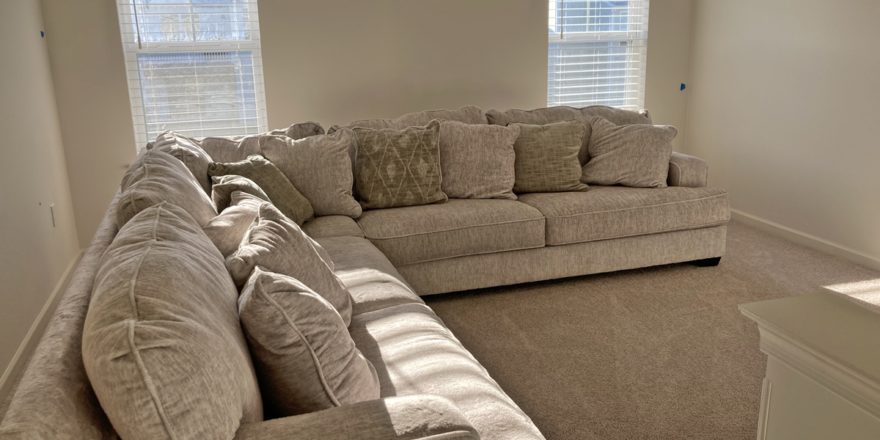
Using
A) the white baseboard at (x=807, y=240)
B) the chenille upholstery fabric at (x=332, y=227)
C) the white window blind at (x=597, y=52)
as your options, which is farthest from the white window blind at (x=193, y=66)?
the white baseboard at (x=807, y=240)

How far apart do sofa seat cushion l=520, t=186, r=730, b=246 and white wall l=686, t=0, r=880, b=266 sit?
0.89 meters

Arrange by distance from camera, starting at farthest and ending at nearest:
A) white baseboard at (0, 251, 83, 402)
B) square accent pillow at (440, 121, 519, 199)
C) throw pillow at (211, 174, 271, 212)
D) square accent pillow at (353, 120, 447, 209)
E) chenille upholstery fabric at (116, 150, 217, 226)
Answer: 1. square accent pillow at (440, 121, 519, 199)
2. square accent pillow at (353, 120, 447, 209)
3. white baseboard at (0, 251, 83, 402)
4. throw pillow at (211, 174, 271, 212)
5. chenille upholstery fabric at (116, 150, 217, 226)

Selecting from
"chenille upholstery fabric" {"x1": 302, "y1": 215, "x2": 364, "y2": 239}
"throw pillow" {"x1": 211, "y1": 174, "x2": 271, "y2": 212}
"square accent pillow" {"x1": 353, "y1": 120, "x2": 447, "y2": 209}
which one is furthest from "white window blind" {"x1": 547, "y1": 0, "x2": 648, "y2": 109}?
"throw pillow" {"x1": 211, "y1": 174, "x2": 271, "y2": 212}

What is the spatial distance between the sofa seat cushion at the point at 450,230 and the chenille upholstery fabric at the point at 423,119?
1.94ft

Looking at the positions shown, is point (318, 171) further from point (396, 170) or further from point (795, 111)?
point (795, 111)

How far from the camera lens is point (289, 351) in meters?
1.33

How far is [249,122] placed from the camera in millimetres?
4547

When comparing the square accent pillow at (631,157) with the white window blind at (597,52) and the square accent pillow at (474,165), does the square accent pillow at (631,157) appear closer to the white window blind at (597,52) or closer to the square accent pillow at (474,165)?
the square accent pillow at (474,165)

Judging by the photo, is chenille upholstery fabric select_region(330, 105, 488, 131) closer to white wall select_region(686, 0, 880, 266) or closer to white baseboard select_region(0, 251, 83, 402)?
white baseboard select_region(0, 251, 83, 402)

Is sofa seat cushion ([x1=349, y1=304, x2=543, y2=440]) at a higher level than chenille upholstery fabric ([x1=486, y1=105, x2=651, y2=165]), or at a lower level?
lower

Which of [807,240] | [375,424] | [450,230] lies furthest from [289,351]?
[807,240]

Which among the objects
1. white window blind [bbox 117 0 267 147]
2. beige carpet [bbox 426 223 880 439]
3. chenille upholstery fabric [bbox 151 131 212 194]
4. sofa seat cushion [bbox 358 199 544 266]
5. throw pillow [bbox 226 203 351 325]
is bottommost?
beige carpet [bbox 426 223 880 439]

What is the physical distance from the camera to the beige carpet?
232 cm

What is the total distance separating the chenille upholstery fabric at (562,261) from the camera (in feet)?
11.1
